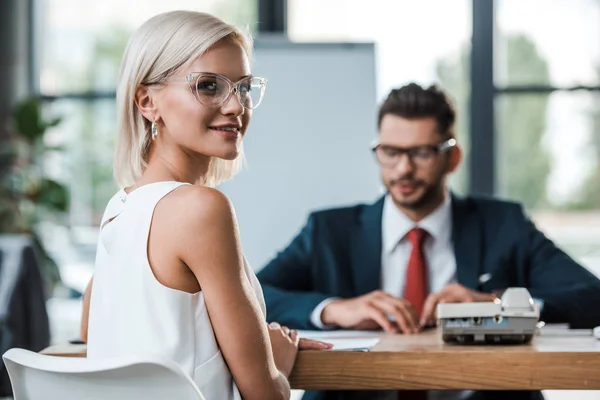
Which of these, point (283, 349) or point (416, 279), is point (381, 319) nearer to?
point (283, 349)

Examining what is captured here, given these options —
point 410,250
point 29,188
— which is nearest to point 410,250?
point 410,250

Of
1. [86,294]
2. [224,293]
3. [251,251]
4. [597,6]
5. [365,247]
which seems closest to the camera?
[224,293]

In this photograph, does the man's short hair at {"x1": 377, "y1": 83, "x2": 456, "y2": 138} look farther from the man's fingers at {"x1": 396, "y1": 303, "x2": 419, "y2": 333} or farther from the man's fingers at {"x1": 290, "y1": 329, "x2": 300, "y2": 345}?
the man's fingers at {"x1": 290, "y1": 329, "x2": 300, "y2": 345}

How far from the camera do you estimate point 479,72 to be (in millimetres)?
5559

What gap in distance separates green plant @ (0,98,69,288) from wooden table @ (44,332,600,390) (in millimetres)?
3982

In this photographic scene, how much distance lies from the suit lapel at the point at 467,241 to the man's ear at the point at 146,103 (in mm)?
1259

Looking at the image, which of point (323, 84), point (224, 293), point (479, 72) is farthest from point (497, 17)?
point (224, 293)

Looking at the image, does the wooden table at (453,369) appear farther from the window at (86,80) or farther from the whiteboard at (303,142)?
the window at (86,80)

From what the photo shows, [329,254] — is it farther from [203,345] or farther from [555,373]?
[203,345]

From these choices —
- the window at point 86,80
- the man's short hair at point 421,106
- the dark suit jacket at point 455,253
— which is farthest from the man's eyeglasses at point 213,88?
the window at point 86,80

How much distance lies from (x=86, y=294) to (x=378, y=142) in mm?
1145

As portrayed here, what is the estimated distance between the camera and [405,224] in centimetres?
273

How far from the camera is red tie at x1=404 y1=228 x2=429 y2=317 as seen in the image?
8.65 ft

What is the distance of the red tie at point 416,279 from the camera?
8.65 feet
